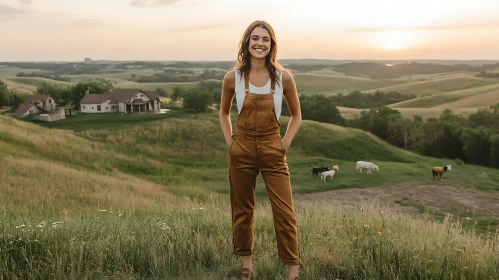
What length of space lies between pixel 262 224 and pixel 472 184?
88.3 ft

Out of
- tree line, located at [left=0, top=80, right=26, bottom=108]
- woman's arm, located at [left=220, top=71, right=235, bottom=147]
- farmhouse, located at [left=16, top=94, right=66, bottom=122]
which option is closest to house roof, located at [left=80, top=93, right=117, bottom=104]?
farmhouse, located at [left=16, top=94, right=66, bottom=122]

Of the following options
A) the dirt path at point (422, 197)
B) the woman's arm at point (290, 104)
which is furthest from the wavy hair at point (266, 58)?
the dirt path at point (422, 197)

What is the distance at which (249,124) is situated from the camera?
454 cm

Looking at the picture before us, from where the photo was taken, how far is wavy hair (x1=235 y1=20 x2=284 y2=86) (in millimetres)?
4691

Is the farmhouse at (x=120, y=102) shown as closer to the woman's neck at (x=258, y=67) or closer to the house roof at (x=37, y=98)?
the house roof at (x=37, y=98)

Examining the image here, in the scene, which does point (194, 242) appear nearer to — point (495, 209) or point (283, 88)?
point (283, 88)

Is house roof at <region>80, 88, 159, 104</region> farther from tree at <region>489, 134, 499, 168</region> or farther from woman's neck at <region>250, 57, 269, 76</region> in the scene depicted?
woman's neck at <region>250, 57, 269, 76</region>

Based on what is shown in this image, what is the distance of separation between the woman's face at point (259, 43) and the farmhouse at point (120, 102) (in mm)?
75406

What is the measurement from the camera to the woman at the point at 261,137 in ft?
15.0

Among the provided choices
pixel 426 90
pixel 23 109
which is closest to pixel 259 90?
pixel 23 109

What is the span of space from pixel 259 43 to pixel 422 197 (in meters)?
21.8

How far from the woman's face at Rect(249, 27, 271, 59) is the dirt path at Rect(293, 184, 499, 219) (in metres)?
16.8

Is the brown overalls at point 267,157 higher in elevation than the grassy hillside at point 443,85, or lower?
higher

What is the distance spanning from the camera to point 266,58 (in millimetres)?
4773
